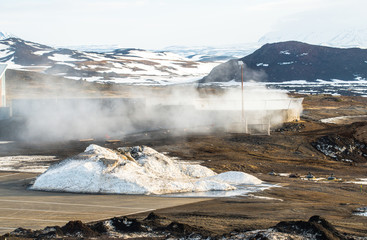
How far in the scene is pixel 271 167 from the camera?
27797mm

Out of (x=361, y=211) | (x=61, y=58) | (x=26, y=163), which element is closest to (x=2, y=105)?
(x=26, y=163)

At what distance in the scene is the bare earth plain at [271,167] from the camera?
14836mm

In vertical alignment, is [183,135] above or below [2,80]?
below

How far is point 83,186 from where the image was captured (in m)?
19.6

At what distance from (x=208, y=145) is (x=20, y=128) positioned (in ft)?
53.0

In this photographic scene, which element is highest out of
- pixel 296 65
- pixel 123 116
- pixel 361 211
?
pixel 296 65

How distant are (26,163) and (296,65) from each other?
12738 cm

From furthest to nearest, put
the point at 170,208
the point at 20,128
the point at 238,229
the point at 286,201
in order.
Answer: the point at 20,128
the point at 286,201
the point at 170,208
the point at 238,229

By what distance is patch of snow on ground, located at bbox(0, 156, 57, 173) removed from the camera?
81.8 feet

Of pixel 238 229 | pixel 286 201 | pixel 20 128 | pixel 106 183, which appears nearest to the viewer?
pixel 238 229

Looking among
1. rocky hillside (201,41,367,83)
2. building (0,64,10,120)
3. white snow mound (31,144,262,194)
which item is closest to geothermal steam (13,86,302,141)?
building (0,64,10,120)

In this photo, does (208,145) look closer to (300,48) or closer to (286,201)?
(286,201)

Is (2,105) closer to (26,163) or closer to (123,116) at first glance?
(123,116)

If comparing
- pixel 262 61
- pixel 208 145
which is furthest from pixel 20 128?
pixel 262 61
